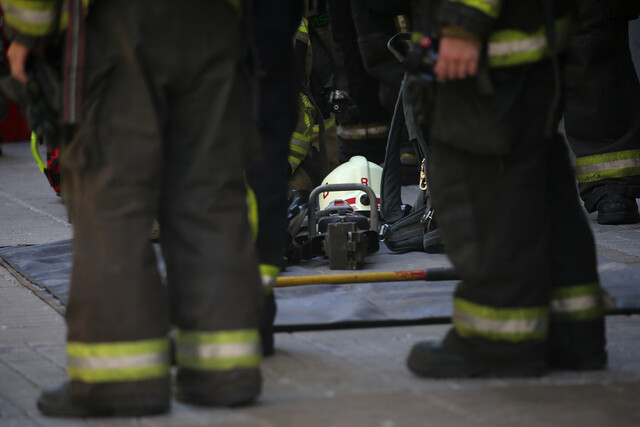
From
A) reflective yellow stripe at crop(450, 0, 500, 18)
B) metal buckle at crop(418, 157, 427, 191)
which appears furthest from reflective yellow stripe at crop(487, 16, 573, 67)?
metal buckle at crop(418, 157, 427, 191)

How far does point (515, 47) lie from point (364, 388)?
41.3 inches

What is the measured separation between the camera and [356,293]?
14.3ft

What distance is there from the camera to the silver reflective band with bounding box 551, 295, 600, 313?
323 cm

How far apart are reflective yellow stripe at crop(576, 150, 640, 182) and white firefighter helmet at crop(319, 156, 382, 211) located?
1172 mm

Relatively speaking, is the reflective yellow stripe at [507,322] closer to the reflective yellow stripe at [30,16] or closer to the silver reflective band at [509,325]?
A: the silver reflective band at [509,325]

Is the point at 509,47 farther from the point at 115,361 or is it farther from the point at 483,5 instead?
the point at 115,361

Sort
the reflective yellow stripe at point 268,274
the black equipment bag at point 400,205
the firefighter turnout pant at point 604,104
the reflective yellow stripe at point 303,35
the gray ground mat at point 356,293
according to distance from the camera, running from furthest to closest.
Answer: the firefighter turnout pant at point 604,104 → the reflective yellow stripe at point 303,35 → the black equipment bag at point 400,205 → the gray ground mat at point 356,293 → the reflective yellow stripe at point 268,274

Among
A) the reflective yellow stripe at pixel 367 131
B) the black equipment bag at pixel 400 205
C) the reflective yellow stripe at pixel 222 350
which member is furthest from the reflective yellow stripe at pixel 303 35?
the reflective yellow stripe at pixel 222 350

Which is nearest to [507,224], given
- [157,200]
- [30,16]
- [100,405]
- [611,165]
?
[157,200]

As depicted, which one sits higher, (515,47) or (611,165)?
(515,47)

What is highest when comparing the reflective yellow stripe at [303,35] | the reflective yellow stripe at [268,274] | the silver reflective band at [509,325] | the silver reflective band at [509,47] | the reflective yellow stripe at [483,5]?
the reflective yellow stripe at [483,5]

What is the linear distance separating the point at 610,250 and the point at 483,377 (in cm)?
242

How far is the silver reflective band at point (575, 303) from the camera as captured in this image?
3232mm

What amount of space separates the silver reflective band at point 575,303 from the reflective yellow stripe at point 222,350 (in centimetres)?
96
